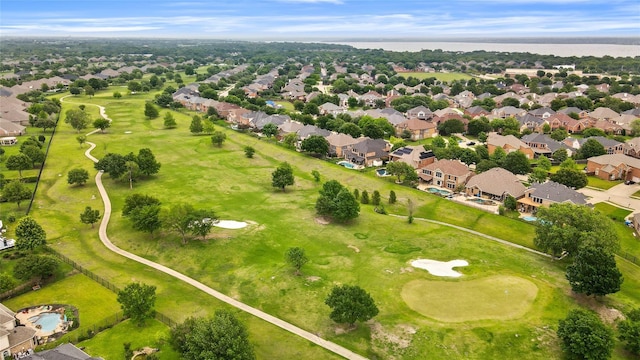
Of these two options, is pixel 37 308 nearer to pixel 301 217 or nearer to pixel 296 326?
pixel 296 326

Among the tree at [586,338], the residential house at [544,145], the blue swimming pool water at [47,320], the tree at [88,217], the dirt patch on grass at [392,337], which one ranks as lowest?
the blue swimming pool water at [47,320]

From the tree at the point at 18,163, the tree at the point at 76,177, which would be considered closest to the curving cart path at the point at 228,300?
the tree at the point at 76,177

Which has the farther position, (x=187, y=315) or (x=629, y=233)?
(x=629, y=233)

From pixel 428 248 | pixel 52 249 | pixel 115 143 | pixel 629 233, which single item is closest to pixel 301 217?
pixel 428 248

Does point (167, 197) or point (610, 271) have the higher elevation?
point (610, 271)

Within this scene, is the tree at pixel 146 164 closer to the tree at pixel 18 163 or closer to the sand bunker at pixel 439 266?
the tree at pixel 18 163

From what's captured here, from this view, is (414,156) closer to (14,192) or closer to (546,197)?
(546,197)

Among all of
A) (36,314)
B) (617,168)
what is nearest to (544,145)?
(617,168)
